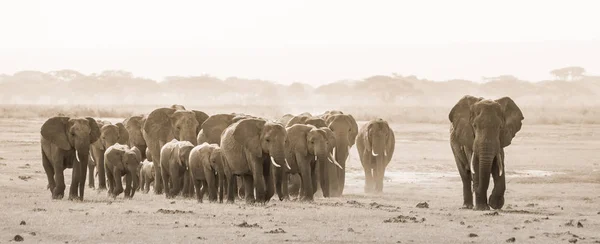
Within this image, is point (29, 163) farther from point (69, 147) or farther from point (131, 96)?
point (131, 96)

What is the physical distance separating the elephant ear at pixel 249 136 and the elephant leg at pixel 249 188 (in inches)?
30.9

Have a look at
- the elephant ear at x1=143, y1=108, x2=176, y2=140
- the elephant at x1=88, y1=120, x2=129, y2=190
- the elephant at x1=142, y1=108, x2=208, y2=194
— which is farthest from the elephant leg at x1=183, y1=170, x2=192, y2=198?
the elephant ear at x1=143, y1=108, x2=176, y2=140

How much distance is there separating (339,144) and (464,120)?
743 cm

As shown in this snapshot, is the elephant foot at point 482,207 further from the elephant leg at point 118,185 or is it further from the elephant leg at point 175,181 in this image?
the elephant leg at point 118,185

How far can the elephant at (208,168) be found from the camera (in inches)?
931

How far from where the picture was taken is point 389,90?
149 metres

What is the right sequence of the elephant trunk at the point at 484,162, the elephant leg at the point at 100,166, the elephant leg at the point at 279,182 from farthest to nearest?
the elephant leg at the point at 100,166, the elephant leg at the point at 279,182, the elephant trunk at the point at 484,162

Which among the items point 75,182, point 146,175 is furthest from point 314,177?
point 75,182

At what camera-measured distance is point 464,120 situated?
22297mm

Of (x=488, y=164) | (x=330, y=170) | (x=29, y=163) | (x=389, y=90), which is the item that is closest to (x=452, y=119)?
(x=488, y=164)

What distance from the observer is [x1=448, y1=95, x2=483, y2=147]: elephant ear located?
2222cm

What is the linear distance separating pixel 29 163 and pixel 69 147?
45.9 ft

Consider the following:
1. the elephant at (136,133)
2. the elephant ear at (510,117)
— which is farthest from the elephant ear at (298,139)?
the elephant at (136,133)

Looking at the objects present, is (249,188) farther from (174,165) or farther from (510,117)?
(510,117)
